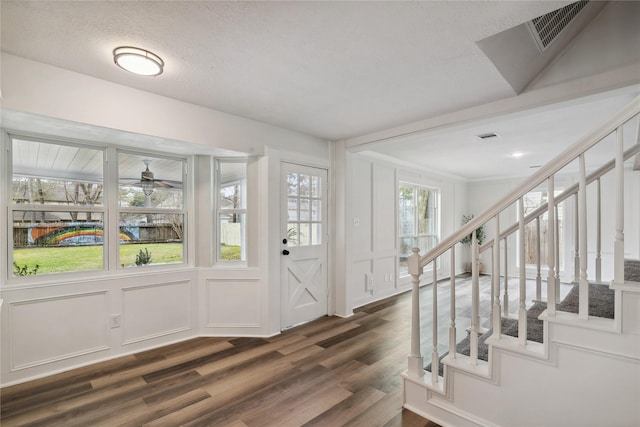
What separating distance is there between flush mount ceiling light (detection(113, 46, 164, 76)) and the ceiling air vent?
104 inches

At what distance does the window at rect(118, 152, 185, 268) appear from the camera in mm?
2988

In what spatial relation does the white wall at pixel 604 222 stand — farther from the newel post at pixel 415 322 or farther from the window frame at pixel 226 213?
the window frame at pixel 226 213

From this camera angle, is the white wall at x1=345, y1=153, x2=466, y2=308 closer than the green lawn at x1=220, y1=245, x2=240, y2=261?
No

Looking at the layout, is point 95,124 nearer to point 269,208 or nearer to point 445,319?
point 269,208

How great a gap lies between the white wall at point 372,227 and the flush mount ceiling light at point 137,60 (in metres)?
2.60

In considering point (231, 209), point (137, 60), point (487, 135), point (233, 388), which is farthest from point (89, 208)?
point (487, 135)

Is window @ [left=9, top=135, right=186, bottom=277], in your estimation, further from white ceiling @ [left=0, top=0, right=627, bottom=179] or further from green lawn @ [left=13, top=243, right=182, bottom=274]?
white ceiling @ [left=0, top=0, right=627, bottom=179]

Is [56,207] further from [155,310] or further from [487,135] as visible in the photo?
[487,135]

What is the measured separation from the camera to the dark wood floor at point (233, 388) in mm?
1984

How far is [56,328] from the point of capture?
2.53 meters

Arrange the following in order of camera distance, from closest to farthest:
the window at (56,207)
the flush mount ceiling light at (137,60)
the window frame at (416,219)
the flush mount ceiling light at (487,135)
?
the flush mount ceiling light at (137,60) < the window at (56,207) < the flush mount ceiling light at (487,135) < the window frame at (416,219)

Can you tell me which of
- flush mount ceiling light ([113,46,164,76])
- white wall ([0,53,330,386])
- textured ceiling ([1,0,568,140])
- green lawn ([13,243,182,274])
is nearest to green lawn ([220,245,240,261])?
white wall ([0,53,330,386])

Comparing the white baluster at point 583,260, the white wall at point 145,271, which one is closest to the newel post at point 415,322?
the white baluster at point 583,260

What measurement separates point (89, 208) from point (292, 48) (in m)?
2.43
